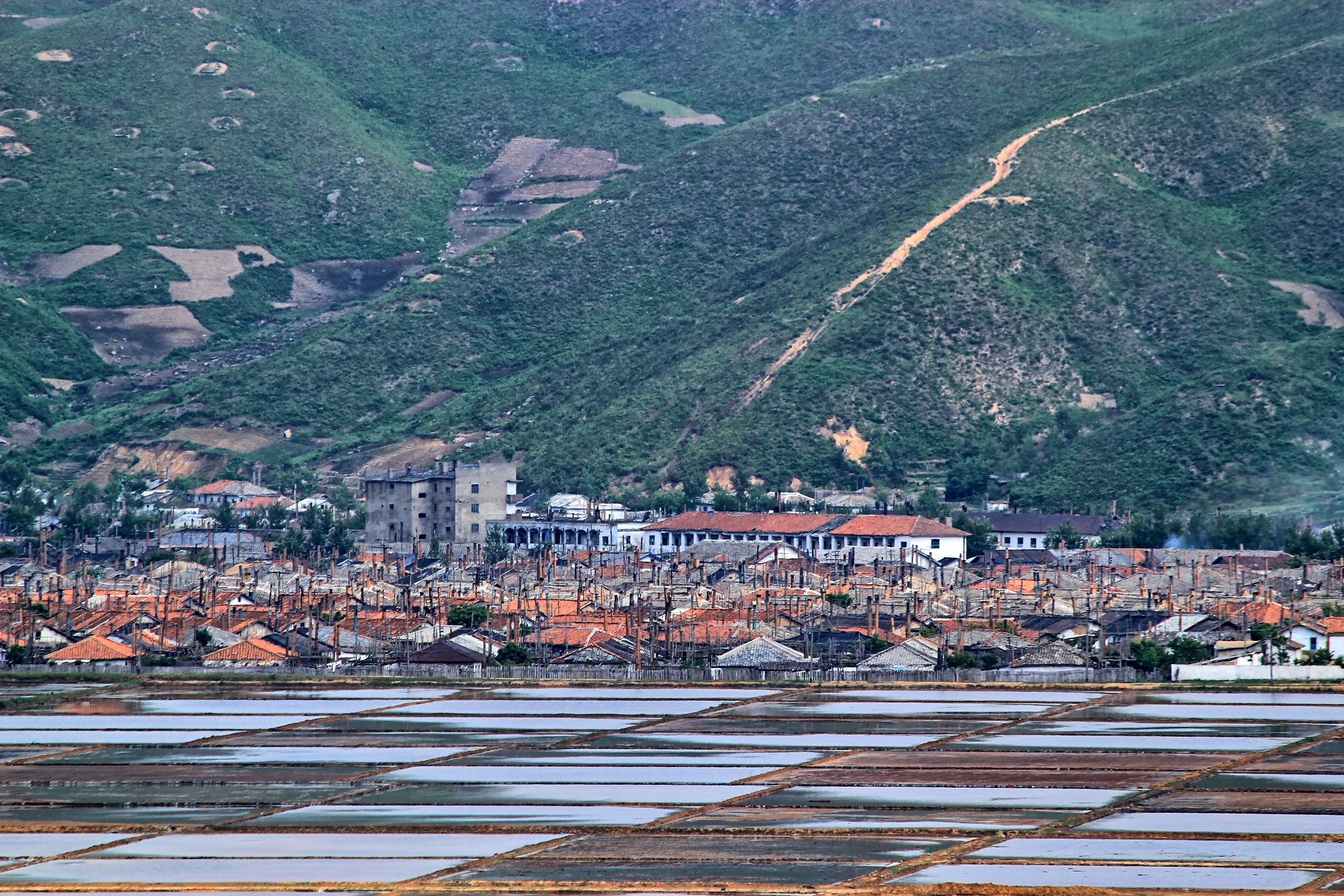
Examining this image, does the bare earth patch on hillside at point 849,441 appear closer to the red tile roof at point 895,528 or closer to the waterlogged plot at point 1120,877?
the red tile roof at point 895,528

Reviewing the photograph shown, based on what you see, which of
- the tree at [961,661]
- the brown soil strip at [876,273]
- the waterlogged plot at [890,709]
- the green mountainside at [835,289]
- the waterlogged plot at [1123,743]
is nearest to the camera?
the waterlogged plot at [1123,743]

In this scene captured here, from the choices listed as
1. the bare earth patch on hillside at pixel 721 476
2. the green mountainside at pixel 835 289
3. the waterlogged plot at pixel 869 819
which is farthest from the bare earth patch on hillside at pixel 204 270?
the waterlogged plot at pixel 869 819

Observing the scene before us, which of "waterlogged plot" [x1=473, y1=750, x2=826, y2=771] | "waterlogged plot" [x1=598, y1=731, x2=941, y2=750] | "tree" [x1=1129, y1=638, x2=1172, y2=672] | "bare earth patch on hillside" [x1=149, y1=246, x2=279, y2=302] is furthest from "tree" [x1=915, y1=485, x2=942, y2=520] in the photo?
"bare earth patch on hillside" [x1=149, y1=246, x2=279, y2=302]

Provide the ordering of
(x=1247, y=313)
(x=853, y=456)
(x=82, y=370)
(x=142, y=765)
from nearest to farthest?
(x=142, y=765) → (x=853, y=456) → (x=1247, y=313) → (x=82, y=370)

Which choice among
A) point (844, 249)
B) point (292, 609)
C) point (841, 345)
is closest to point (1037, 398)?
point (841, 345)

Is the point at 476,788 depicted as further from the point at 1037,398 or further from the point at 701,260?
the point at 701,260

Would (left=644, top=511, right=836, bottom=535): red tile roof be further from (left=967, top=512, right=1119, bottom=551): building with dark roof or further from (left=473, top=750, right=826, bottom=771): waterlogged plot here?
(left=473, top=750, right=826, bottom=771): waterlogged plot

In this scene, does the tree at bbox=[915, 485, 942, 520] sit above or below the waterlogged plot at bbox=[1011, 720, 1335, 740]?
above
